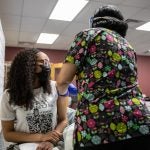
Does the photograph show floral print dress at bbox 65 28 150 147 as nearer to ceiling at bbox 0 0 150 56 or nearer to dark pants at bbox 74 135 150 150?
dark pants at bbox 74 135 150 150

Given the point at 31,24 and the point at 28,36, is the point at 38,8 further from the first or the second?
the point at 28,36

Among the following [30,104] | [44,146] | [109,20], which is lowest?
[44,146]

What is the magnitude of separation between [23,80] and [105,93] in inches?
25.1

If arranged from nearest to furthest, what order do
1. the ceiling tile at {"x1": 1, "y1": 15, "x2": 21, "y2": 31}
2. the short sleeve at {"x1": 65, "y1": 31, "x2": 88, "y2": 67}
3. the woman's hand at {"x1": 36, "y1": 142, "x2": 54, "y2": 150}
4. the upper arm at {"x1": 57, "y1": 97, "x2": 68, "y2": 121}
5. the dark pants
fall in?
1. the dark pants
2. the short sleeve at {"x1": 65, "y1": 31, "x2": 88, "y2": 67}
3. the woman's hand at {"x1": 36, "y1": 142, "x2": 54, "y2": 150}
4. the upper arm at {"x1": 57, "y1": 97, "x2": 68, "y2": 121}
5. the ceiling tile at {"x1": 1, "y1": 15, "x2": 21, "y2": 31}

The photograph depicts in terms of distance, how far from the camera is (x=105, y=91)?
108 centimetres

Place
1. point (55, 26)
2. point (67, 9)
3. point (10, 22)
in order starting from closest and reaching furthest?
point (67, 9), point (10, 22), point (55, 26)

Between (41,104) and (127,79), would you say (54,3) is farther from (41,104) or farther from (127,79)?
(127,79)

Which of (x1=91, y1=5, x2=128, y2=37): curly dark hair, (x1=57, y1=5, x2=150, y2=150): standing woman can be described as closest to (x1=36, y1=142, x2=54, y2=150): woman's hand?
(x1=57, y1=5, x2=150, y2=150): standing woman

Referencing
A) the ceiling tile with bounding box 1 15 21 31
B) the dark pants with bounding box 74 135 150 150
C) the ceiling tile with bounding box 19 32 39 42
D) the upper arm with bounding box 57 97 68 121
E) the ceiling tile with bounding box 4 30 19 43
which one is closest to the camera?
the dark pants with bounding box 74 135 150 150

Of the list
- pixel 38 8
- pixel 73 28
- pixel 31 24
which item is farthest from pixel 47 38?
pixel 38 8

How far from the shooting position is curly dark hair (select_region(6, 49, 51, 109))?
59.1 inches

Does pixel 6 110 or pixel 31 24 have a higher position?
pixel 31 24

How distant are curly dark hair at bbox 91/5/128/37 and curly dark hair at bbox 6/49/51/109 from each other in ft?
1.59

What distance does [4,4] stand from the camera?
4.64 metres
